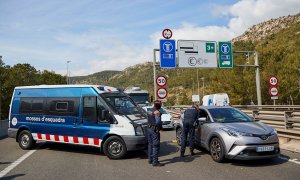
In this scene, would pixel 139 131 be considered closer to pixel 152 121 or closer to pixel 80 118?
pixel 152 121

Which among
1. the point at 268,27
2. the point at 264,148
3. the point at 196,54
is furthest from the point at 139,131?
the point at 268,27

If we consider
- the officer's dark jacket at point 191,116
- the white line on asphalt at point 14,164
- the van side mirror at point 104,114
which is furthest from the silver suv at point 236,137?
the white line on asphalt at point 14,164

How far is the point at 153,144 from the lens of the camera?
8.74m

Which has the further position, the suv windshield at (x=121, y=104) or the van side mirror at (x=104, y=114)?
the suv windshield at (x=121, y=104)

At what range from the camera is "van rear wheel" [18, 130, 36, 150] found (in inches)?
466

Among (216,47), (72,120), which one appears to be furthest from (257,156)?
(216,47)

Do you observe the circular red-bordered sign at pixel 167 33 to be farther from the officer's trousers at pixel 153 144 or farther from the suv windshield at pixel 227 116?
the officer's trousers at pixel 153 144

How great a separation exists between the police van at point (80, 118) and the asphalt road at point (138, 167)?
0.53m

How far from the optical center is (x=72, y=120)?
35.2ft

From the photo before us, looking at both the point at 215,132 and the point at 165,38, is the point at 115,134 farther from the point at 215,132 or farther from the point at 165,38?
the point at 165,38

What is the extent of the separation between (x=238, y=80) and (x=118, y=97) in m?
36.8

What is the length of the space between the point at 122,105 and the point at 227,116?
3251 mm

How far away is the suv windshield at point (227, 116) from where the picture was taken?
31.8ft

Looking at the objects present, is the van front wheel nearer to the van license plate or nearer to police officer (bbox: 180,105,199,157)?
police officer (bbox: 180,105,199,157)
